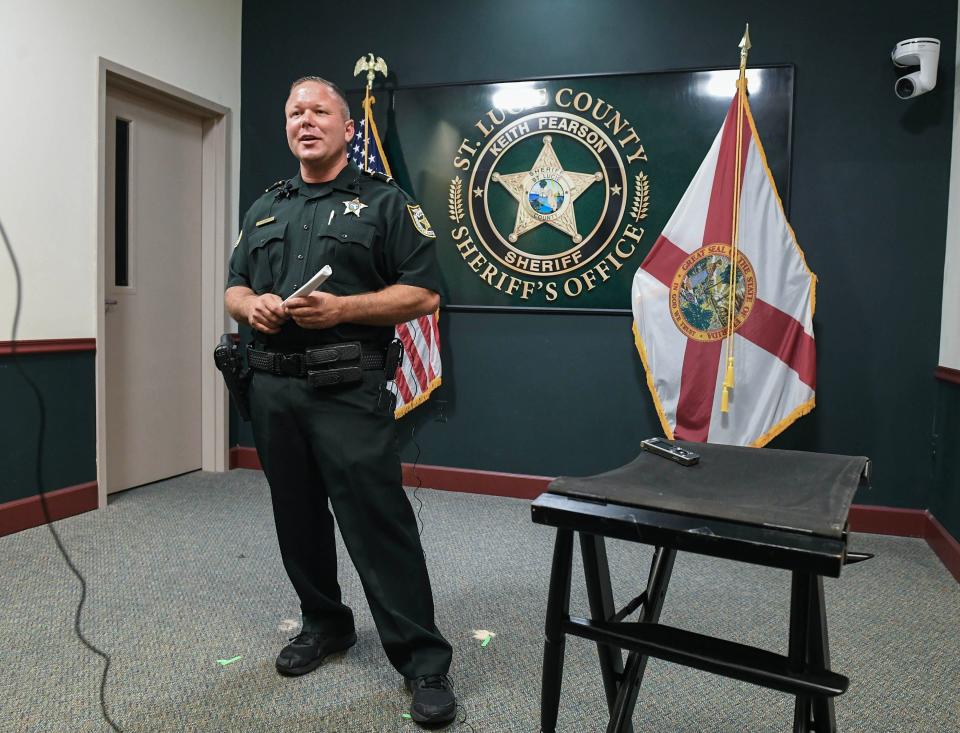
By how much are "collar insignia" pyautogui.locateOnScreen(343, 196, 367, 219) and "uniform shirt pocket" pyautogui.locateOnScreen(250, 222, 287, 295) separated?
5.9 inches

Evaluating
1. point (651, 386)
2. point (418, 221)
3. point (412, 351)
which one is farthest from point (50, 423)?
point (651, 386)

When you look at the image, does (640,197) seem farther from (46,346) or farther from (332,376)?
(46,346)

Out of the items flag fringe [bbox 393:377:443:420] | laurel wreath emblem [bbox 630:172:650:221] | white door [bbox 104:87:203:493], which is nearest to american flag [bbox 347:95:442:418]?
flag fringe [bbox 393:377:443:420]

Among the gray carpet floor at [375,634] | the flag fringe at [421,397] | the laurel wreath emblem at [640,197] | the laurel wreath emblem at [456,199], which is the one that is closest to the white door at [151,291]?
the gray carpet floor at [375,634]

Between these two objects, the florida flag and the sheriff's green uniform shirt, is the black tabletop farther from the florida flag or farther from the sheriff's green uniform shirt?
the florida flag

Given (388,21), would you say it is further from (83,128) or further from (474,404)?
(474,404)

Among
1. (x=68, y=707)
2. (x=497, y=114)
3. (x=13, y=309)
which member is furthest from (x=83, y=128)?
(x=68, y=707)

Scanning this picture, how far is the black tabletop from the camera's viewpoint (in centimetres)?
97

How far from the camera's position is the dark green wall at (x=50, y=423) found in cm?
285

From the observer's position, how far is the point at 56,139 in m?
2.96

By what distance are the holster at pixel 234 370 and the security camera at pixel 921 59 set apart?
9.04 feet

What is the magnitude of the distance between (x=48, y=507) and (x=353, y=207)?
212 centimetres

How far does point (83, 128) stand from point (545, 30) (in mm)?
2066

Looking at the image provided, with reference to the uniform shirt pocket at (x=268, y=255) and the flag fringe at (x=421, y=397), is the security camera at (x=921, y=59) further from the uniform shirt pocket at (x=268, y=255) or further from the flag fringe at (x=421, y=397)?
the uniform shirt pocket at (x=268, y=255)
